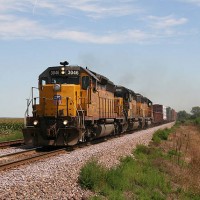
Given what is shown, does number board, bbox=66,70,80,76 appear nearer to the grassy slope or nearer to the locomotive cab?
the locomotive cab

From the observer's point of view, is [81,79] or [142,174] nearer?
[142,174]

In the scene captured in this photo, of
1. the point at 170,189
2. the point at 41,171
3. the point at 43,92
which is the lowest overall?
the point at 170,189

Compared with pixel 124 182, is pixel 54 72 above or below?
above

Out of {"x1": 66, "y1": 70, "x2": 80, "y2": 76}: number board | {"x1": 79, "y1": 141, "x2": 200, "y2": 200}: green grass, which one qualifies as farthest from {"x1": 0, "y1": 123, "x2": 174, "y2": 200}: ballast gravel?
{"x1": 66, "y1": 70, "x2": 80, "y2": 76}: number board

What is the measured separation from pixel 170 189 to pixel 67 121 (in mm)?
6926

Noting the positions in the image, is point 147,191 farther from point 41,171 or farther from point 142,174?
point 41,171

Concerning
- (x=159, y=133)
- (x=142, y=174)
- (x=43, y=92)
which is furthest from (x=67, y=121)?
(x=159, y=133)

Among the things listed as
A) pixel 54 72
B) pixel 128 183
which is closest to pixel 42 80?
pixel 54 72

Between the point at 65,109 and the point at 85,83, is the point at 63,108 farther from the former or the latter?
the point at 85,83

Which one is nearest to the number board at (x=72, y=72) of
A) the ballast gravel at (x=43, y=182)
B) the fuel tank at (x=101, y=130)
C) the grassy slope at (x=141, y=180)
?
the fuel tank at (x=101, y=130)

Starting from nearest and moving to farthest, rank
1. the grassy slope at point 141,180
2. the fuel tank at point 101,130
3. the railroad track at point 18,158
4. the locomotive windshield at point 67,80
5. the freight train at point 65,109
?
the grassy slope at point 141,180, the railroad track at point 18,158, the freight train at point 65,109, the locomotive windshield at point 67,80, the fuel tank at point 101,130

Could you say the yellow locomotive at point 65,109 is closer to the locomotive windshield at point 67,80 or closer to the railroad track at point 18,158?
Answer: the locomotive windshield at point 67,80

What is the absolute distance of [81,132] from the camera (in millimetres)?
17125

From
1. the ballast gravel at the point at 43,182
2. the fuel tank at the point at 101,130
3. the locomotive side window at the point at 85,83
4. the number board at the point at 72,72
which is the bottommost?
the ballast gravel at the point at 43,182
